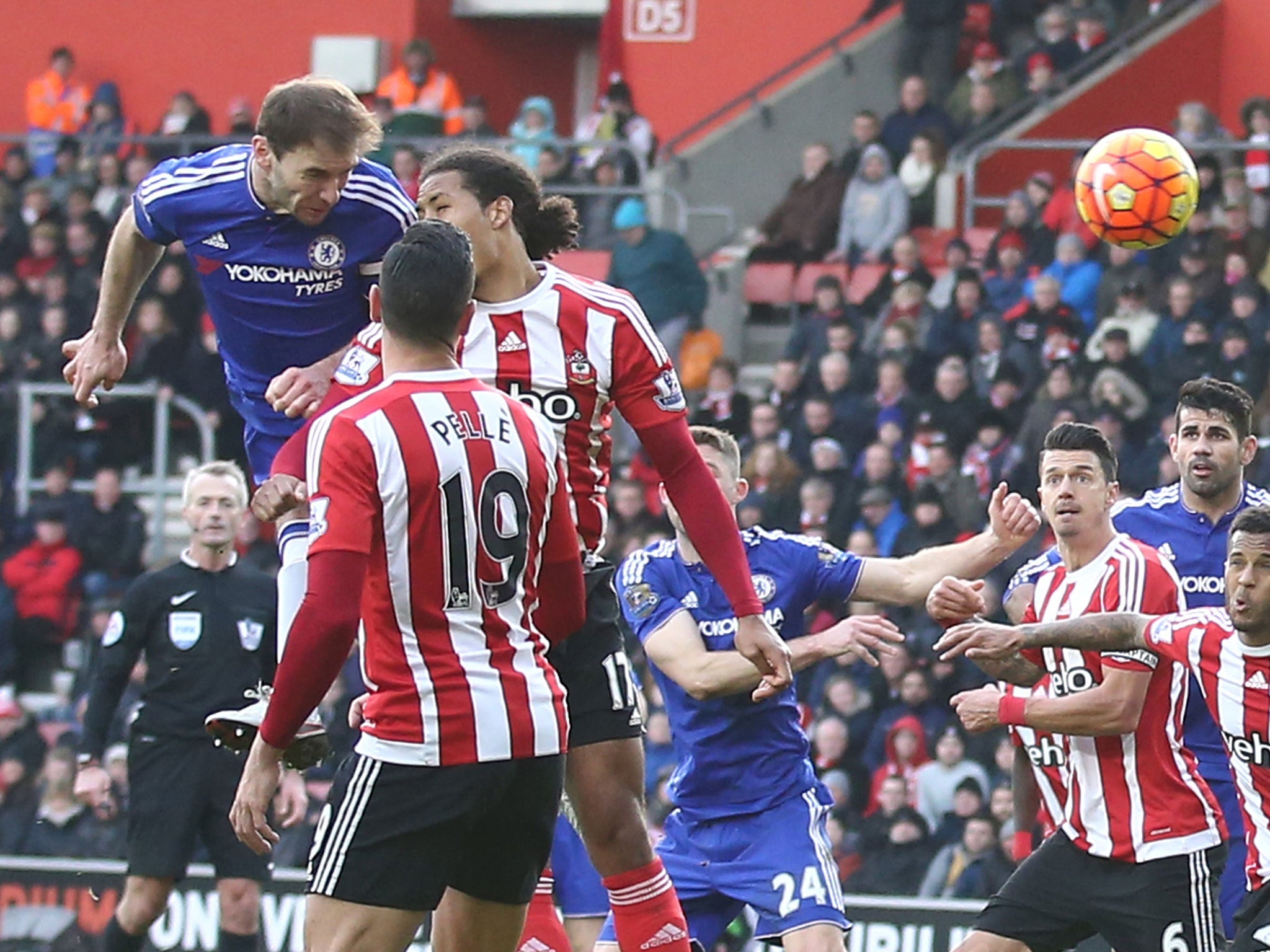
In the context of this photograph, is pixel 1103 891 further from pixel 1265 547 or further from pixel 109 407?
pixel 109 407

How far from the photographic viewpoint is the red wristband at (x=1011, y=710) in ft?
22.3

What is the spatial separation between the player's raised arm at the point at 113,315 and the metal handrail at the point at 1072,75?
1027 cm

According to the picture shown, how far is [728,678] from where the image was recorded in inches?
279

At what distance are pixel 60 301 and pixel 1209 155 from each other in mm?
7975

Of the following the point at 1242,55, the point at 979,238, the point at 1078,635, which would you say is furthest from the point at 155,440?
the point at 1078,635

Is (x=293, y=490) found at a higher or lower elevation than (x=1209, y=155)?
lower

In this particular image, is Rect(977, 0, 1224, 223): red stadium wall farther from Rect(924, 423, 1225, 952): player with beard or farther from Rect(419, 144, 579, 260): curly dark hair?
Rect(419, 144, 579, 260): curly dark hair

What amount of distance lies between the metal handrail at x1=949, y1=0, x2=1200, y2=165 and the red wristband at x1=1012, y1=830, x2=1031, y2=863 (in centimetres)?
865

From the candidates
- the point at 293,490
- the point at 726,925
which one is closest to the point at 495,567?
the point at 293,490

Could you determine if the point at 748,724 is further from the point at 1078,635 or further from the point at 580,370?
the point at 580,370

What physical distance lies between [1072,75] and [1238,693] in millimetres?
11375

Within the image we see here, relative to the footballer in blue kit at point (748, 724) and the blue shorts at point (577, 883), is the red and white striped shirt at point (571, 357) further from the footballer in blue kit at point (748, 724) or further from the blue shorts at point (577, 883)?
the blue shorts at point (577, 883)

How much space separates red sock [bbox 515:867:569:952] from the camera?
21.5 ft

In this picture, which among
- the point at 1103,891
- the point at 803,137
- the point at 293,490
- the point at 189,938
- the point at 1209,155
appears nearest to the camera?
the point at 293,490
